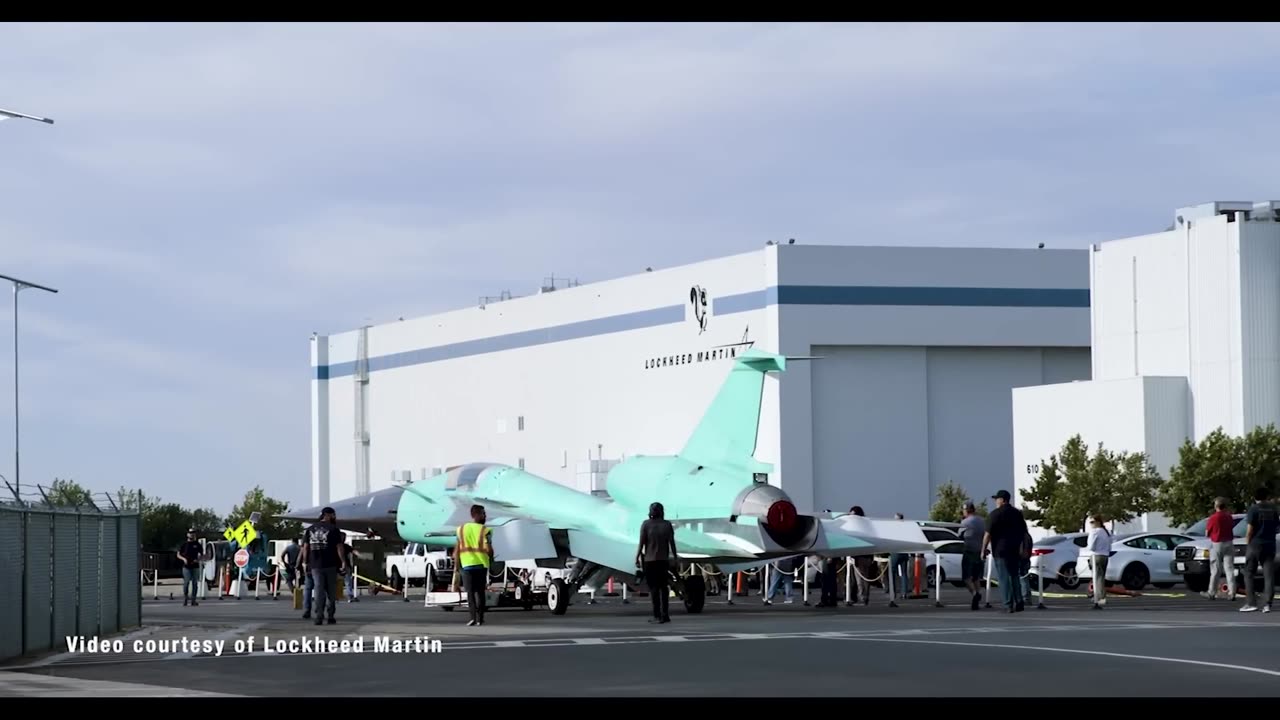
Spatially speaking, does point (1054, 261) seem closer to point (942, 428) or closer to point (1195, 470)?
point (942, 428)

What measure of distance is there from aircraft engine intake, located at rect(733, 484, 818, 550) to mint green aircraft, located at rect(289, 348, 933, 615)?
1 cm

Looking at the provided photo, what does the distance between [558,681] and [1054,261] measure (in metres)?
58.7

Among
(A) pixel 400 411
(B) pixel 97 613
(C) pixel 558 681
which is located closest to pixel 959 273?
(A) pixel 400 411

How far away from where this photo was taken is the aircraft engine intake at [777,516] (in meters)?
28.6

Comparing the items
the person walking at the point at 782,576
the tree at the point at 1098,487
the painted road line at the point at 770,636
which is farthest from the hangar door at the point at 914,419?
the painted road line at the point at 770,636

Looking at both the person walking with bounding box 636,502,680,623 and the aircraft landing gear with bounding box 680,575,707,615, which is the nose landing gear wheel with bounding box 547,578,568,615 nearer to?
the aircraft landing gear with bounding box 680,575,707,615

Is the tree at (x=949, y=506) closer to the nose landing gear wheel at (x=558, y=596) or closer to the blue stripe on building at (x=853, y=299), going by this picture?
the blue stripe on building at (x=853, y=299)

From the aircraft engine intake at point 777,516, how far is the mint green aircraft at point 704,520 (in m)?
0.01

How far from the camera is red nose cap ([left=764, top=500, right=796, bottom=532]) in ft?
93.7

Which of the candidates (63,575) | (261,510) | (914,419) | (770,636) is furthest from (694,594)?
(261,510)

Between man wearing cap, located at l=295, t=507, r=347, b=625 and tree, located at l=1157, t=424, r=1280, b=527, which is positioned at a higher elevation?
tree, located at l=1157, t=424, r=1280, b=527

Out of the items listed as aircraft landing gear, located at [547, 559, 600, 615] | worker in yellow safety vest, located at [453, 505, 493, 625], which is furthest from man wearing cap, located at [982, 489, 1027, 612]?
worker in yellow safety vest, located at [453, 505, 493, 625]

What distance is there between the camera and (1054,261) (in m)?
71.6
